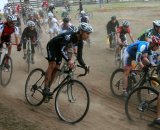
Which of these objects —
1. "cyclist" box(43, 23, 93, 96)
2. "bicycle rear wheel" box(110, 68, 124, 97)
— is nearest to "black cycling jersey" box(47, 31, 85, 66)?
"cyclist" box(43, 23, 93, 96)

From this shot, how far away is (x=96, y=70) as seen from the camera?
15531mm

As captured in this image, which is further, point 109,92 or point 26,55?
point 26,55

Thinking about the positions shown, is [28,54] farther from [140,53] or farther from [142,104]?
[142,104]

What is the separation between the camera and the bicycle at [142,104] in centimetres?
845

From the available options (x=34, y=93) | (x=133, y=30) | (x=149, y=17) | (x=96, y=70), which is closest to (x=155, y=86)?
(x=34, y=93)

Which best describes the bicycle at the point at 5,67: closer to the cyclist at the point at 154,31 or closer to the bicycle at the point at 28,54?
the bicycle at the point at 28,54

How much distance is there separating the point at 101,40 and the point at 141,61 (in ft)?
51.2

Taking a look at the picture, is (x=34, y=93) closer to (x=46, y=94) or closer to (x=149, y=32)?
(x=46, y=94)

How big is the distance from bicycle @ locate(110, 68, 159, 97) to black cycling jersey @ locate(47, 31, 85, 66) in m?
1.69

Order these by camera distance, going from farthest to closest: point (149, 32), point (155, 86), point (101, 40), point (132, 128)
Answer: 1. point (101, 40)
2. point (149, 32)
3. point (155, 86)
4. point (132, 128)

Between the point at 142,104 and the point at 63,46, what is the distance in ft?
7.26

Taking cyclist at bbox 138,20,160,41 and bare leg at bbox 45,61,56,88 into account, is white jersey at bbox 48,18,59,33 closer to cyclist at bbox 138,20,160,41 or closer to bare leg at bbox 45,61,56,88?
cyclist at bbox 138,20,160,41

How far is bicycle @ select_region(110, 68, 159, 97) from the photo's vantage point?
9.23m

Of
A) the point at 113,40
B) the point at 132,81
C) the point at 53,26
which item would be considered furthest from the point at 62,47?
the point at 53,26
